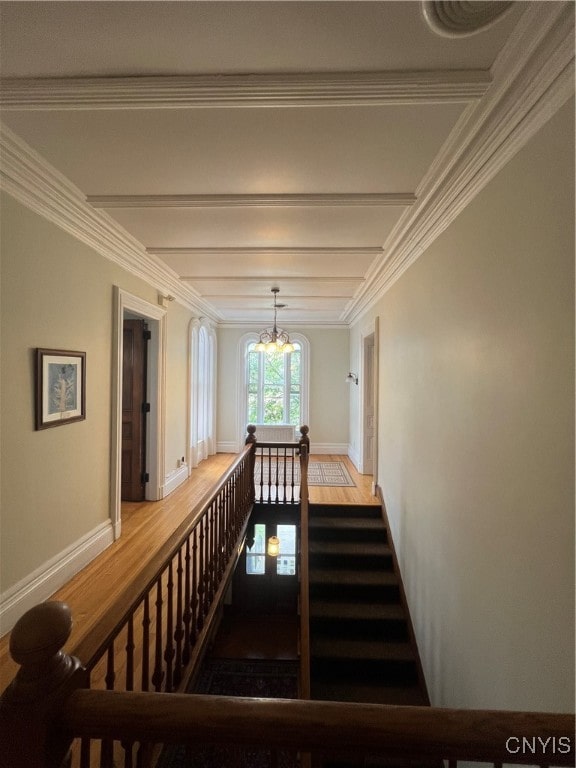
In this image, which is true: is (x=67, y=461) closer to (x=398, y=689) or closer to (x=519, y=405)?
(x=519, y=405)

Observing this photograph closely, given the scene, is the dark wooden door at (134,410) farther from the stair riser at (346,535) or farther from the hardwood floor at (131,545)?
the stair riser at (346,535)

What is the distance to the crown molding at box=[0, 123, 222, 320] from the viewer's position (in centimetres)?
196

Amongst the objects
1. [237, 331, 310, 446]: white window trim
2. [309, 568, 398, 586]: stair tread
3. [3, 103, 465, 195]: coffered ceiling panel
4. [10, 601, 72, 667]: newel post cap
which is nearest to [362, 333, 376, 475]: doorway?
[237, 331, 310, 446]: white window trim

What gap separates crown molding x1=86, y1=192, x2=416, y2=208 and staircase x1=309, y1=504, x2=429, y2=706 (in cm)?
343

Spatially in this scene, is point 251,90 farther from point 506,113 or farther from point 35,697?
point 35,697

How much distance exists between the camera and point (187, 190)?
7.52 ft

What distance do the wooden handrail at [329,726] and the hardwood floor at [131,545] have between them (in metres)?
0.40

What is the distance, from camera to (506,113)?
4.80 feet

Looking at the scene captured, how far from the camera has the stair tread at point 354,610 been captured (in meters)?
3.36

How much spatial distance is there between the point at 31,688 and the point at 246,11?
2015 millimetres

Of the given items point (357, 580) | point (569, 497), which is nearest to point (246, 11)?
point (569, 497)

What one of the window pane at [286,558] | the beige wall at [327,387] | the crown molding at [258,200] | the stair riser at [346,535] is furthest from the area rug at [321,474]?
the crown molding at [258,200]

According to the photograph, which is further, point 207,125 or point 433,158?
point 433,158

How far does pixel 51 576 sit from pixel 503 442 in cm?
314
